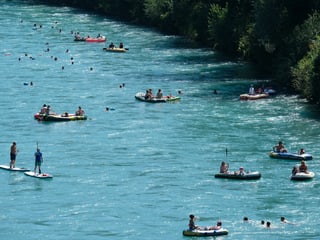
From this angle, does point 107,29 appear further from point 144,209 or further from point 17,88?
point 144,209

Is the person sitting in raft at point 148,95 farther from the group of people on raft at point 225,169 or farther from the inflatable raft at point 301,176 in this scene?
the inflatable raft at point 301,176

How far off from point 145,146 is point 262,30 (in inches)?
1231

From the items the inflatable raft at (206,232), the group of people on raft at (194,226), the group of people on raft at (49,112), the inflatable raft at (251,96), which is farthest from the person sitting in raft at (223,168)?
the inflatable raft at (251,96)

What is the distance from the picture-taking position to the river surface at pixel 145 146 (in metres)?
74.5

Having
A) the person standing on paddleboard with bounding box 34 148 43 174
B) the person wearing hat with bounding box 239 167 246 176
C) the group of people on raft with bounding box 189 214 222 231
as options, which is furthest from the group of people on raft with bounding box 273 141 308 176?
the person standing on paddleboard with bounding box 34 148 43 174

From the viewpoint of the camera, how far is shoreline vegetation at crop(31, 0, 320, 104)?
110 metres

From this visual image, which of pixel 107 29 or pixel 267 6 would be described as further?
pixel 107 29

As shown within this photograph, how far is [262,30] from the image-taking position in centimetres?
11956

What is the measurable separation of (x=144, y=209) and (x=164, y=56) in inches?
2306

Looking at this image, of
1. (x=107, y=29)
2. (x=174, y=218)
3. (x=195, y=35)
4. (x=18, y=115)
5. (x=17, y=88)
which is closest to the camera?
(x=174, y=218)

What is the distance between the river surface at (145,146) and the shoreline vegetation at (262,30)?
1940 millimetres

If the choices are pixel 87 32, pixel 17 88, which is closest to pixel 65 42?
pixel 87 32

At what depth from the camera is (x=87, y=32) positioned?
153750 mm

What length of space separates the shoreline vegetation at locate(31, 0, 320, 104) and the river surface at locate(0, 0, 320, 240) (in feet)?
6.36
